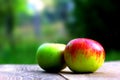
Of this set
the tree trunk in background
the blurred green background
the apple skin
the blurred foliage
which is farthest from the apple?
the tree trunk in background

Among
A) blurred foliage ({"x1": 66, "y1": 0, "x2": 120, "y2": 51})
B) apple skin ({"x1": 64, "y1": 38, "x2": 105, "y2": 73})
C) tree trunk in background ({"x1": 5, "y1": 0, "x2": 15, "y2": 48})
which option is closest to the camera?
apple skin ({"x1": 64, "y1": 38, "x2": 105, "y2": 73})

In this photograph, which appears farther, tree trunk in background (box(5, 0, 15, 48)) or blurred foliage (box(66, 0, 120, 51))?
tree trunk in background (box(5, 0, 15, 48))

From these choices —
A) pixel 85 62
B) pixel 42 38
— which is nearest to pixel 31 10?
pixel 42 38

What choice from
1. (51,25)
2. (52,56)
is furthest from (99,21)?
(51,25)

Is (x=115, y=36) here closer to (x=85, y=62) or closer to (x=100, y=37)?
(x=100, y=37)

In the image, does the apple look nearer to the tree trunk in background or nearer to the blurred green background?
the blurred green background

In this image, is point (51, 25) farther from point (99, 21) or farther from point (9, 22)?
point (99, 21)

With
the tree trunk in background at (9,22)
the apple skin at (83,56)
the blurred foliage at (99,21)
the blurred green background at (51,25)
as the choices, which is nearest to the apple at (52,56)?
the apple skin at (83,56)
